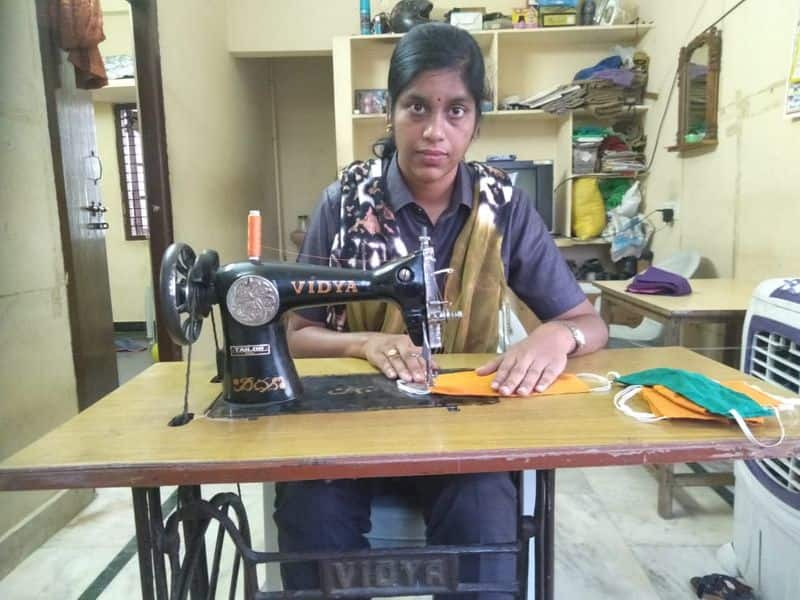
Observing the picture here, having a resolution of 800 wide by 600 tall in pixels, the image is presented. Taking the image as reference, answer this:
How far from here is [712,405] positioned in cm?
75

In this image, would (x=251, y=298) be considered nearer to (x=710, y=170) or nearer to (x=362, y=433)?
(x=362, y=433)

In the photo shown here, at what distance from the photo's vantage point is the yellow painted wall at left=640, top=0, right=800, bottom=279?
85.7 inches

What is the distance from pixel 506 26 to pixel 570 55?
53cm

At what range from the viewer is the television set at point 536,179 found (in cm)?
361

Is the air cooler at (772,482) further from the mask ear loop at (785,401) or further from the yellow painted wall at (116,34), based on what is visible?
the yellow painted wall at (116,34)

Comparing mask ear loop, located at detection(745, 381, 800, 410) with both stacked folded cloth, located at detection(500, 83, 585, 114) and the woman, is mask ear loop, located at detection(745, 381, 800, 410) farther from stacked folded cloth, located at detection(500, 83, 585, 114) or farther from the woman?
stacked folded cloth, located at detection(500, 83, 585, 114)

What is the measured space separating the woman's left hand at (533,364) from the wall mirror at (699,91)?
7.32ft

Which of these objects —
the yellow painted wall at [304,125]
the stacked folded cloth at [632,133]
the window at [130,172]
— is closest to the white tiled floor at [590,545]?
the stacked folded cloth at [632,133]

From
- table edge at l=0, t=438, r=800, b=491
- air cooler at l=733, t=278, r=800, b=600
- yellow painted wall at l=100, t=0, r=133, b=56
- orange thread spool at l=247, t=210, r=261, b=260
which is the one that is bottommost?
air cooler at l=733, t=278, r=800, b=600

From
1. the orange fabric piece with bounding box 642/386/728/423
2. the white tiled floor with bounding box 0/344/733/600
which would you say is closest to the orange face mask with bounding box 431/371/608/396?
the orange fabric piece with bounding box 642/386/728/423

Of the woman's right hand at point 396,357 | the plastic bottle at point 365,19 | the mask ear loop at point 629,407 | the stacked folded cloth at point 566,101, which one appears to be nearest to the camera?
the mask ear loop at point 629,407

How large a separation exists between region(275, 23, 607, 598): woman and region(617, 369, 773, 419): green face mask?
14 centimetres

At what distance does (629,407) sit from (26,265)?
1.82 metres

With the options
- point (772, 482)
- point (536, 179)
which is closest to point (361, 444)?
point (772, 482)
